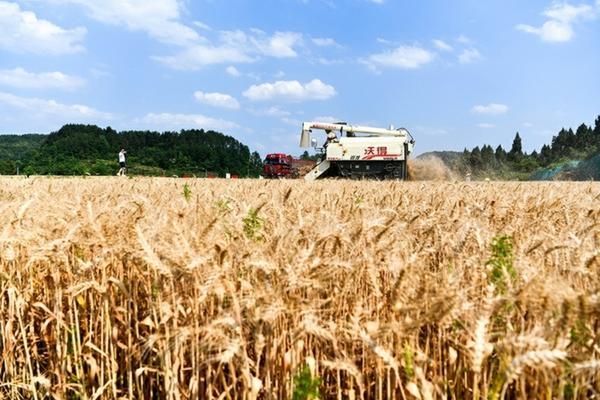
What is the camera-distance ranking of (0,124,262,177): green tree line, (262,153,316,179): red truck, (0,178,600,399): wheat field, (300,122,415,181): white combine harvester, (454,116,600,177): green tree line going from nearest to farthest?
(0,178,600,399): wheat field → (300,122,415,181): white combine harvester → (262,153,316,179): red truck → (454,116,600,177): green tree line → (0,124,262,177): green tree line

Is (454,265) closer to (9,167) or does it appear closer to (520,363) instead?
(520,363)

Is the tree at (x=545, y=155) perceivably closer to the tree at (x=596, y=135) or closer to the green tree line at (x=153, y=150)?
the tree at (x=596, y=135)

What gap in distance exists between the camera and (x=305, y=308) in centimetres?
204

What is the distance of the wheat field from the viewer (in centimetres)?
180

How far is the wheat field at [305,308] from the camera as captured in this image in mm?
1802

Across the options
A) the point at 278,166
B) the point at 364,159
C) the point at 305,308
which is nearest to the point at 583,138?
the point at 278,166

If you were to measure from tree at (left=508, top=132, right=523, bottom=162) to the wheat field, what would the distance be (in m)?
66.3

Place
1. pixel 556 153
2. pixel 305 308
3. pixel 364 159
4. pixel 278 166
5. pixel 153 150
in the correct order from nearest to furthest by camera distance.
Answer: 1. pixel 305 308
2. pixel 364 159
3. pixel 278 166
4. pixel 556 153
5. pixel 153 150

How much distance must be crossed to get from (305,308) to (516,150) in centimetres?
7675

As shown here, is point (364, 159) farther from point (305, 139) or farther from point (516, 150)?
point (516, 150)

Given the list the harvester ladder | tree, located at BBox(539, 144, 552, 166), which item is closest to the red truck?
the harvester ladder

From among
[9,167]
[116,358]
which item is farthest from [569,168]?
[9,167]

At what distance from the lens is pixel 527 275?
6.48 ft

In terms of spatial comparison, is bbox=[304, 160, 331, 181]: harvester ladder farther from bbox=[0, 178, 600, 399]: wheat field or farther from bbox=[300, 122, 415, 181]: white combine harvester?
bbox=[0, 178, 600, 399]: wheat field
